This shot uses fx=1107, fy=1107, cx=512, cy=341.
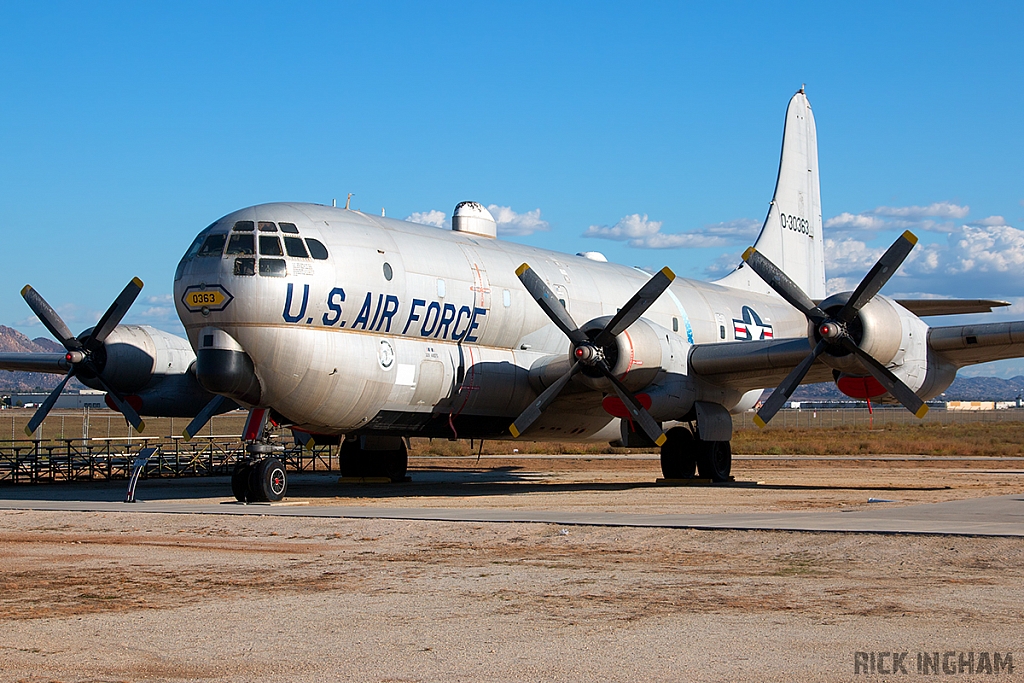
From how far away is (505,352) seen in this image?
22.5m

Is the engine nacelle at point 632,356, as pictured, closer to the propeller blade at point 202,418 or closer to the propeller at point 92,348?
the propeller blade at point 202,418

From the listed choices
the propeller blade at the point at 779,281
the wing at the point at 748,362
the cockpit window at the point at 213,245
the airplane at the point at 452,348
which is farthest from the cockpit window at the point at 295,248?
the wing at the point at 748,362

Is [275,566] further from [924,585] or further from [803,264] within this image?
[803,264]

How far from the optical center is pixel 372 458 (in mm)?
25484

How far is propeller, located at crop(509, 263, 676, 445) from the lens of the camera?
810 inches

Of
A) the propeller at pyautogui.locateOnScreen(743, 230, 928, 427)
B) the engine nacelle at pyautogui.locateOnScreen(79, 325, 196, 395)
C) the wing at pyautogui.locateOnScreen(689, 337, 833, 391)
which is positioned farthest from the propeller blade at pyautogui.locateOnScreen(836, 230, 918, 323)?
the engine nacelle at pyautogui.locateOnScreen(79, 325, 196, 395)

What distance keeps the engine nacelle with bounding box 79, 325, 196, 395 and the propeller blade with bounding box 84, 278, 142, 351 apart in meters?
0.24

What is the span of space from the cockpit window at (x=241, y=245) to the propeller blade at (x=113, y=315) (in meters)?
5.34

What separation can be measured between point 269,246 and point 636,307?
22.4 ft

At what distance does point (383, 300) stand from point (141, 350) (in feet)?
23.7

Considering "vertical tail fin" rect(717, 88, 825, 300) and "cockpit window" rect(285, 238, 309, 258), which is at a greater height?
"vertical tail fin" rect(717, 88, 825, 300)

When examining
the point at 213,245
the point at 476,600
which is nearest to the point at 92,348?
the point at 213,245

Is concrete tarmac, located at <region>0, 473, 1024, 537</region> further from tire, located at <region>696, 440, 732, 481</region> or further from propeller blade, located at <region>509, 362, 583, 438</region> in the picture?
tire, located at <region>696, 440, 732, 481</region>

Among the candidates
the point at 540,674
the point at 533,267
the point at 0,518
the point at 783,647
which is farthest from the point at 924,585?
the point at 533,267
